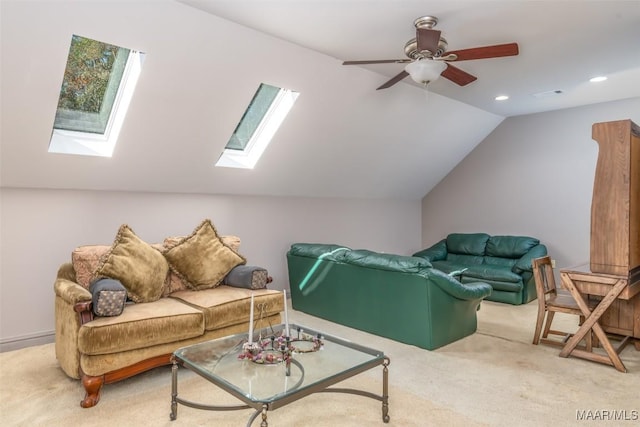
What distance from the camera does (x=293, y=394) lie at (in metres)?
1.93

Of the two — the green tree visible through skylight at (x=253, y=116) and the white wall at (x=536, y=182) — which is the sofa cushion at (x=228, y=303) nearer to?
the green tree visible through skylight at (x=253, y=116)

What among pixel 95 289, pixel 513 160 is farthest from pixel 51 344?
pixel 513 160

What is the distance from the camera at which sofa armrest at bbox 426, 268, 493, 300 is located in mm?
3521

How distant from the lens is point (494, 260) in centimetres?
611

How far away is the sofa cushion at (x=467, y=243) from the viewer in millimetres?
6328

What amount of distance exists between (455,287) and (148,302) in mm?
2598

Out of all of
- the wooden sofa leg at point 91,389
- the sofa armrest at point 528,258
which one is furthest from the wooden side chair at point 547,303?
the wooden sofa leg at point 91,389

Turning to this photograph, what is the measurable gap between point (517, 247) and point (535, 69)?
2.67 m

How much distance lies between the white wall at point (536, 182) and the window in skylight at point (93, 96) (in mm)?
5472

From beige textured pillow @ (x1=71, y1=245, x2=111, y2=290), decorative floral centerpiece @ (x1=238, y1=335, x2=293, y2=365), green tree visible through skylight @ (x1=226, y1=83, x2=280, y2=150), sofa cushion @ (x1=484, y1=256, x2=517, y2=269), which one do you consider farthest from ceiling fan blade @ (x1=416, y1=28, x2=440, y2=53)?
sofa cushion @ (x1=484, y1=256, x2=517, y2=269)

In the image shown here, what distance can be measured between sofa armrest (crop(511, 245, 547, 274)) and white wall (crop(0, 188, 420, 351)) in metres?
2.32

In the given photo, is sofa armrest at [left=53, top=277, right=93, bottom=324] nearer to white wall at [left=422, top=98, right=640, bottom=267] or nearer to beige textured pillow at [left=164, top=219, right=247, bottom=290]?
beige textured pillow at [left=164, top=219, right=247, bottom=290]

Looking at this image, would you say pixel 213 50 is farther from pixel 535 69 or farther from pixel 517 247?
pixel 517 247

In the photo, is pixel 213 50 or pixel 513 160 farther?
pixel 513 160
